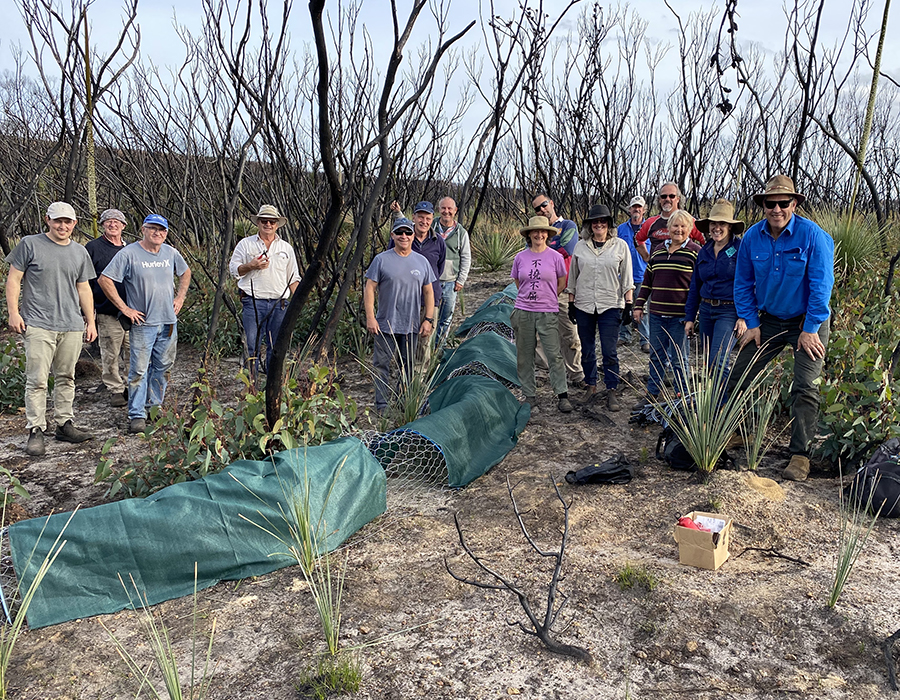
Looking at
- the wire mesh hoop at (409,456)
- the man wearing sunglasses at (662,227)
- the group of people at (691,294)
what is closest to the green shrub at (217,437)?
the wire mesh hoop at (409,456)

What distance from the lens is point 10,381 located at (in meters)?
5.97

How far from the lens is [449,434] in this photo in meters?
4.16

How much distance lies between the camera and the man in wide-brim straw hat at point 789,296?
3775mm

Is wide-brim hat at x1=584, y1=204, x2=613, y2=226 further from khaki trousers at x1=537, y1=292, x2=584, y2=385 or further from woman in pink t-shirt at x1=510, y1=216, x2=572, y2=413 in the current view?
khaki trousers at x1=537, y1=292, x2=584, y2=385

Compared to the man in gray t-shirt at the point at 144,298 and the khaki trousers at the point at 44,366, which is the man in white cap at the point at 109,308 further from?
the khaki trousers at the point at 44,366

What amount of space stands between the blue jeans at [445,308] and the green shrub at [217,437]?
8.78 ft

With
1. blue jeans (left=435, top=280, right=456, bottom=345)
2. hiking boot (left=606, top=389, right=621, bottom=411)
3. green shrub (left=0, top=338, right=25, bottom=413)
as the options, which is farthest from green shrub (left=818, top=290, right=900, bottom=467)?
green shrub (left=0, top=338, right=25, bottom=413)

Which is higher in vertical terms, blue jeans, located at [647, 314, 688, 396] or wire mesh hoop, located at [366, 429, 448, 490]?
blue jeans, located at [647, 314, 688, 396]

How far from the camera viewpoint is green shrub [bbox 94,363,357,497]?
3686 millimetres

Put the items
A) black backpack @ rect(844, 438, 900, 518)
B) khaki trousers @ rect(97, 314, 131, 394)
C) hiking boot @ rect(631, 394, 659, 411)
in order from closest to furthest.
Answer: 1. black backpack @ rect(844, 438, 900, 518)
2. hiking boot @ rect(631, 394, 659, 411)
3. khaki trousers @ rect(97, 314, 131, 394)

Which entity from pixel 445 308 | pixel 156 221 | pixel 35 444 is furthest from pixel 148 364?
pixel 445 308

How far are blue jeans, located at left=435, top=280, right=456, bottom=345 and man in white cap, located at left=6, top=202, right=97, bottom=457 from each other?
3.02 meters

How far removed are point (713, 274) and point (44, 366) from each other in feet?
15.1

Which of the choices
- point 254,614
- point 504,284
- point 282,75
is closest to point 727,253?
point 254,614
